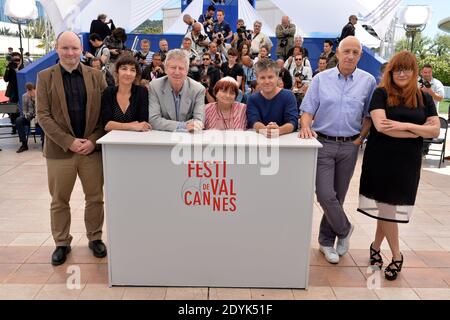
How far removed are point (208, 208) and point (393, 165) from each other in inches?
52.0

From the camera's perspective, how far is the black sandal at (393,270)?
3.12m

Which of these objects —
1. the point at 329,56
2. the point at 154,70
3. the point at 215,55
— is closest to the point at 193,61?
the point at 215,55

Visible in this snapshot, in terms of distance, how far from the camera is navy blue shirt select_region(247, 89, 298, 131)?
3025mm

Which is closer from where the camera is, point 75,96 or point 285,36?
point 75,96

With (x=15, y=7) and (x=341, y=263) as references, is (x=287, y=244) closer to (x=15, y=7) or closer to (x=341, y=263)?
(x=341, y=263)

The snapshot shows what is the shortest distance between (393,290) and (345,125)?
1222 mm

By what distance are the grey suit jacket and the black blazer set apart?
5 centimetres

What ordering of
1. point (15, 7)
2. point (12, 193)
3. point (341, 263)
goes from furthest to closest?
point (15, 7), point (12, 193), point (341, 263)

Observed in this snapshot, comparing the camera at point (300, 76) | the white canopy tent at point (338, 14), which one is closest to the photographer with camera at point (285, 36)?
the camera at point (300, 76)

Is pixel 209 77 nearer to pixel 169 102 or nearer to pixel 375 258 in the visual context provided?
pixel 169 102

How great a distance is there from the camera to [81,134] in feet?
10.1

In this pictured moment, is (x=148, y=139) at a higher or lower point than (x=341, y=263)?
higher

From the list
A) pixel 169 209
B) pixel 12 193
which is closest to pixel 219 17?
pixel 12 193

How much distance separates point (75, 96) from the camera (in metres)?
3.02
